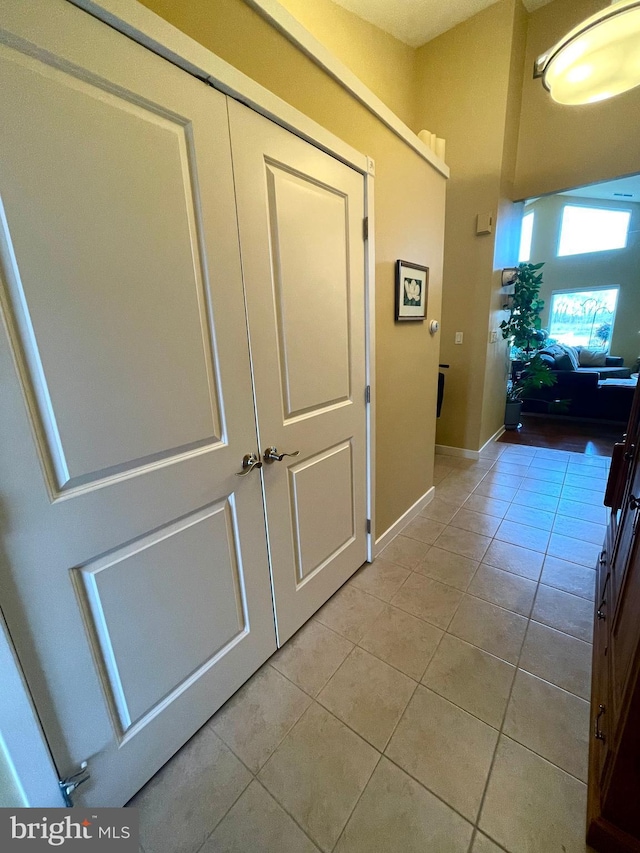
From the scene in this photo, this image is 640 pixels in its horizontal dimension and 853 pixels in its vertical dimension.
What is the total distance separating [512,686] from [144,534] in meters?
1.46

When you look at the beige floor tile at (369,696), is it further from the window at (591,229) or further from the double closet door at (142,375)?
the window at (591,229)

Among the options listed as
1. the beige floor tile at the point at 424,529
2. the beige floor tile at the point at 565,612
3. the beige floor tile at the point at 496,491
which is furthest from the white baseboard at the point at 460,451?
the beige floor tile at the point at 565,612

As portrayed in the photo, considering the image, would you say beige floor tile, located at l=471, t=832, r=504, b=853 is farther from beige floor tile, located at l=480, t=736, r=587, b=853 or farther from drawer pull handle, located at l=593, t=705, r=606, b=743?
drawer pull handle, located at l=593, t=705, r=606, b=743

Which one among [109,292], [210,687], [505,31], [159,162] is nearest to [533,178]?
[505,31]

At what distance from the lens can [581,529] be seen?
7.47 feet

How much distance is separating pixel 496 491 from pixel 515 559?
0.93 metres

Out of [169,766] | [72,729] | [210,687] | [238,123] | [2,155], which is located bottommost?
[169,766]

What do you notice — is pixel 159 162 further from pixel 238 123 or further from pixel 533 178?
pixel 533 178

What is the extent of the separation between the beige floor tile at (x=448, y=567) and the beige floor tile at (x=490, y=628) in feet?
0.49

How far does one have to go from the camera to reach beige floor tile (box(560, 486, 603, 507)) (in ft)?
8.57

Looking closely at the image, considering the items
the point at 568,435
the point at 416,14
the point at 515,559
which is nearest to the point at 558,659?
the point at 515,559

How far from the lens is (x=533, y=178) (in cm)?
322

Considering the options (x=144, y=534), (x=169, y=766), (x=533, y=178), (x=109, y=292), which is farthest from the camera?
(x=533, y=178)

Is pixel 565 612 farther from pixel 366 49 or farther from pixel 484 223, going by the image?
pixel 366 49
